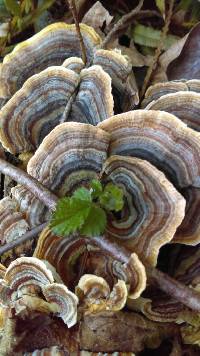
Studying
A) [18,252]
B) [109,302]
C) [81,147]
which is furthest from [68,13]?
[109,302]

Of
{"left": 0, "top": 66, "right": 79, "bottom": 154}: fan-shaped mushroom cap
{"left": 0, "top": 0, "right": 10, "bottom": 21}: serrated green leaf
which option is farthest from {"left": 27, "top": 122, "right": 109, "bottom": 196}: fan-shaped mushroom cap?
→ {"left": 0, "top": 0, "right": 10, "bottom": 21}: serrated green leaf

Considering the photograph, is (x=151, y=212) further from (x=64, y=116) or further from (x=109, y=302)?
(x=64, y=116)

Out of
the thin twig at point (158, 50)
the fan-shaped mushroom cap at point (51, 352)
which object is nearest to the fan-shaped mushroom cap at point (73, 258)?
the fan-shaped mushroom cap at point (51, 352)

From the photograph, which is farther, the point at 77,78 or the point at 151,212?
the point at 77,78

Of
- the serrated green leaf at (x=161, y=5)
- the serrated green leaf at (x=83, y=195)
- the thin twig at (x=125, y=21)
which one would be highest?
the serrated green leaf at (x=161, y=5)

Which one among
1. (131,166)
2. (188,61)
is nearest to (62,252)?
(131,166)

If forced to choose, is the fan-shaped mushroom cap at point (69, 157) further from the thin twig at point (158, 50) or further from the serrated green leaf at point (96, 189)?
the thin twig at point (158, 50)

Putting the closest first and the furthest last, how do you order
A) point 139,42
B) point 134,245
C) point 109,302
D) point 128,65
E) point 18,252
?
1. point 109,302
2. point 134,245
3. point 18,252
4. point 128,65
5. point 139,42

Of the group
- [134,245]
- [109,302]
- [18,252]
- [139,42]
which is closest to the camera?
[109,302]
